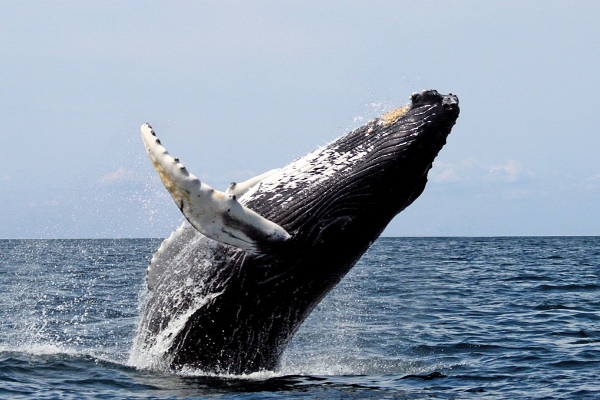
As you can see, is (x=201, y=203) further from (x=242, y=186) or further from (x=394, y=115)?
(x=394, y=115)

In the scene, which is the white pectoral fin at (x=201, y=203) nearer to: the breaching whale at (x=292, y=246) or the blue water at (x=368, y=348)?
the breaching whale at (x=292, y=246)

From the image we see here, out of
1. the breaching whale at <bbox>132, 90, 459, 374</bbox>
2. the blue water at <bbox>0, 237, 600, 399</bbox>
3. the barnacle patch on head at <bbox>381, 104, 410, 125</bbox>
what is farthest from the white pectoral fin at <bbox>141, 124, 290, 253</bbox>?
the barnacle patch on head at <bbox>381, 104, 410, 125</bbox>

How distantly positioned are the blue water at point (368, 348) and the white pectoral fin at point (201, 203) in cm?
178

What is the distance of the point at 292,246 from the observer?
8.52m

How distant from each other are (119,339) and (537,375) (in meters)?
6.96

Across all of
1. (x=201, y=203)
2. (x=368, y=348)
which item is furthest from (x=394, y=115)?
(x=368, y=348)

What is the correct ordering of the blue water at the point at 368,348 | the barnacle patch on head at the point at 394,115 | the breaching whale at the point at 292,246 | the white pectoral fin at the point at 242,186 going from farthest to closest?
the white pectoral fin at the point at 242,186
the blue water at the point at 368,348
the barnacle patch on head at the point at 394,115
the breaching whale at the point at 292,246

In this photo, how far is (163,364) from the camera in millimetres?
9289

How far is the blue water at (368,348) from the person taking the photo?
8.97 metres

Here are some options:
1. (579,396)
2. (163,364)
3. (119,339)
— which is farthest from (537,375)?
(119,339)

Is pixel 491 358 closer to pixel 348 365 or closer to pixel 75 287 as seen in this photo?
pixel 348 365

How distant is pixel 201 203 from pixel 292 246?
1.42m

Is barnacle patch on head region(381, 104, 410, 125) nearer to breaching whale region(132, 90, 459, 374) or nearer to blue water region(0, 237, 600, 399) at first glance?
breaching whale region(132, 90, 459, 374)

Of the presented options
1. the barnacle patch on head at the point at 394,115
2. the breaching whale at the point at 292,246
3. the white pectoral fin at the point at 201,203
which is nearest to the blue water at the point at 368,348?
the breaching whale at the point at 292,246
